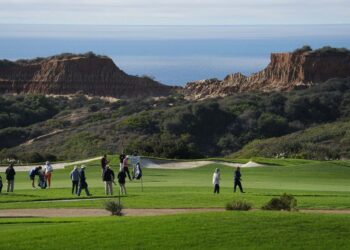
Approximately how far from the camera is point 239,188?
37438 mm

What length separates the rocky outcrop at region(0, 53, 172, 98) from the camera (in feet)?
384

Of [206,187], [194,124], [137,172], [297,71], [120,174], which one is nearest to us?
[120,174]

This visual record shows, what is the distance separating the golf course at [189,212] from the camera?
67.2ft

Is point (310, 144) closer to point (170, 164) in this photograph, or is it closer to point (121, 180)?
point (170, 164)

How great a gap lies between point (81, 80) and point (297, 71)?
27.0 metres

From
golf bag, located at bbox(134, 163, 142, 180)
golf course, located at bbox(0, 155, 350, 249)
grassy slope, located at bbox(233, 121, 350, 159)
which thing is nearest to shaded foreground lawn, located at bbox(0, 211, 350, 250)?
golf course, located at bbox(0, 155, 350, 249)

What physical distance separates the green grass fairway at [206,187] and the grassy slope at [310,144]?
30.1 ft

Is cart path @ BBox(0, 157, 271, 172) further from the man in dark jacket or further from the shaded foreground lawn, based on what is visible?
the shaded foreground lawn

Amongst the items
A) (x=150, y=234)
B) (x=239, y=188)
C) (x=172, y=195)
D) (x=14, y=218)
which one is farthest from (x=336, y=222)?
(x=239, y=188)

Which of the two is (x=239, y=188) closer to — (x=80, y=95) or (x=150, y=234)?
(x=150, y=234)

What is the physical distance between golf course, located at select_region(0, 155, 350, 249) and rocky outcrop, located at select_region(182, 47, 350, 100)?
5478 cm

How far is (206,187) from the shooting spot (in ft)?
129

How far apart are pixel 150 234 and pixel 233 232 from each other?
71.3 inches

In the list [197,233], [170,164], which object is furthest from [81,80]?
[197,233]
